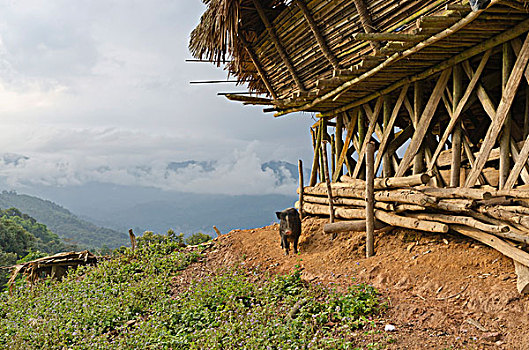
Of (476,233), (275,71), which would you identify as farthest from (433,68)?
(275,71)

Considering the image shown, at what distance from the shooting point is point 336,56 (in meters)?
8.60

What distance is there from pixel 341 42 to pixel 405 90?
5.09 feet

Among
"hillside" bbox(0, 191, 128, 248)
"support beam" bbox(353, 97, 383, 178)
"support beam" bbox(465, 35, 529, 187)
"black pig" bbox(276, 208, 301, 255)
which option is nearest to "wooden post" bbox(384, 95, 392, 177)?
"support beam" bbox(353, 97, 383, 178)

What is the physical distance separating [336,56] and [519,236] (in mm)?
4828

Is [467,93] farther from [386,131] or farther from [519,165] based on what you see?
[386,131]

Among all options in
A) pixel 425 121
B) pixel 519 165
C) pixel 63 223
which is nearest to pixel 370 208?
pixel 425 121

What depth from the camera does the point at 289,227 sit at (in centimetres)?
862

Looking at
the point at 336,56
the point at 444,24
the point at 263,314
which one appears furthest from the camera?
the point at 336,56

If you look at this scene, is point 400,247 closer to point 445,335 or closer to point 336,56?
point 445,335

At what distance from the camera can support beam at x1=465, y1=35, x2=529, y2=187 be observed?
5.86 meters

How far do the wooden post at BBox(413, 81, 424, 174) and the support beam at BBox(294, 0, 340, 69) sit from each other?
5.48 feet

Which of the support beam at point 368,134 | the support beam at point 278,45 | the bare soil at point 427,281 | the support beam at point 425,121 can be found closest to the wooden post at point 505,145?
the support beam at point 425,121

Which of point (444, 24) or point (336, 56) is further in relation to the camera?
point (336, 56)

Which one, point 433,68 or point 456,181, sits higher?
point 433,68
